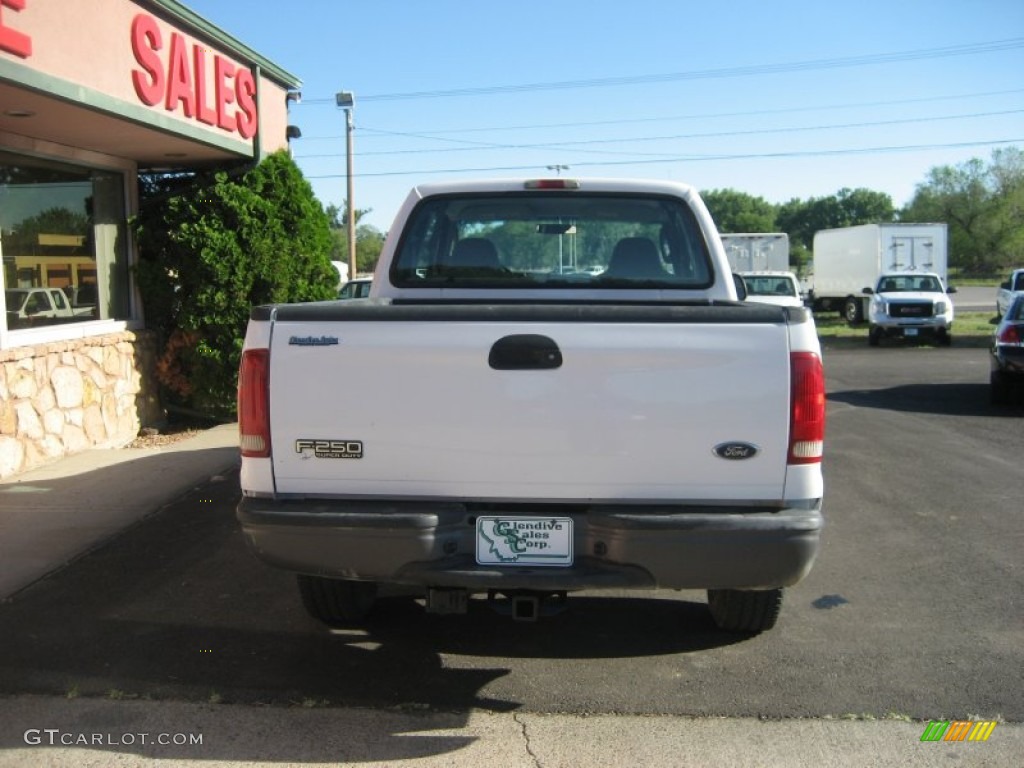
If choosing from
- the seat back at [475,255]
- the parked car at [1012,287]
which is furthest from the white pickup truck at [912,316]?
the seat back at [475,255]

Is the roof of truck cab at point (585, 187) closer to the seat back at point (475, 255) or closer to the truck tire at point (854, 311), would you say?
the seat back at point (475, 255)

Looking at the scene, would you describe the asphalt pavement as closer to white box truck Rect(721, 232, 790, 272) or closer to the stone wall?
the stone wall

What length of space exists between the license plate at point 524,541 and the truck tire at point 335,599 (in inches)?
44.0

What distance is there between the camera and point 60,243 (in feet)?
30.3

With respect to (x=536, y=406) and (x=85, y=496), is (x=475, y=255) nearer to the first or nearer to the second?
(x=536, y=406)

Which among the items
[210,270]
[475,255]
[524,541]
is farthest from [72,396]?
[524,541]

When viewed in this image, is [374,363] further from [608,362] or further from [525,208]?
[525,208]

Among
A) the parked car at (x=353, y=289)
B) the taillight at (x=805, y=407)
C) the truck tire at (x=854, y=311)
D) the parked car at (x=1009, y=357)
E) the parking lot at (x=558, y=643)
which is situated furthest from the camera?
the truck tire at (x=854, y=311)

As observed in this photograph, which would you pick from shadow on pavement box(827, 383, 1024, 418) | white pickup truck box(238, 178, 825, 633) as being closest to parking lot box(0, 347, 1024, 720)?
white pickup truck box(238, 178, 825, 633)

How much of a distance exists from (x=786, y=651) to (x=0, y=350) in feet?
21.5

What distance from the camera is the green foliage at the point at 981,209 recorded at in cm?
7431

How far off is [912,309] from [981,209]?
60312 mm

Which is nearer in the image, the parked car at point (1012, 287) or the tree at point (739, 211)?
the parked car at point (1012, 287)

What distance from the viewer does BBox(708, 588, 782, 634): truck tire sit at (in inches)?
173
